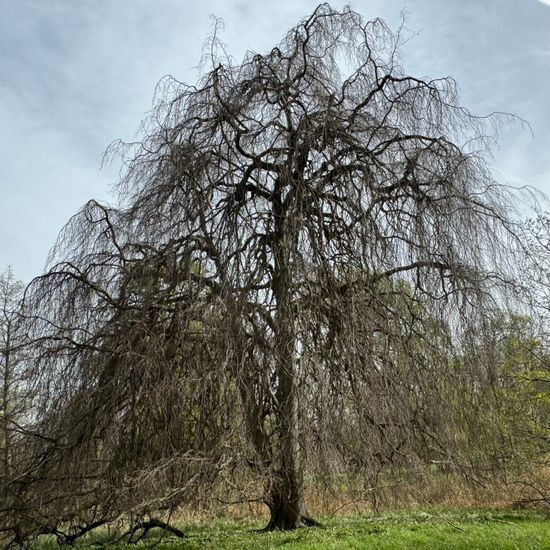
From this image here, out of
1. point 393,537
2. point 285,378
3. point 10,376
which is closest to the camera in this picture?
point 285,378

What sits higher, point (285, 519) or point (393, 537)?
point (285, 519)

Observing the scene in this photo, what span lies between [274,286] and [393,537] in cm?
335

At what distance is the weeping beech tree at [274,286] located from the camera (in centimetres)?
510

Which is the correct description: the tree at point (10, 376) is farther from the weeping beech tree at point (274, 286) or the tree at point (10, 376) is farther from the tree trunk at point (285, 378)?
the tree trunk at point (285, 378)

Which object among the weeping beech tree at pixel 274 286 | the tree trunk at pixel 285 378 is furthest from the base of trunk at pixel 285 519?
the tree trunk at pixel 285 378

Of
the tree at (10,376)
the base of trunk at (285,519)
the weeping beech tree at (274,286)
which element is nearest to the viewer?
the weeping beech tree at (274,286)

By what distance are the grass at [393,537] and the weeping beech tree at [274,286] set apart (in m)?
0.48

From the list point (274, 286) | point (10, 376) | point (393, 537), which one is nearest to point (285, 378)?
point (274, 286)

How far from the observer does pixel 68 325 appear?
607cm

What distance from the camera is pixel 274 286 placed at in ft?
18.0

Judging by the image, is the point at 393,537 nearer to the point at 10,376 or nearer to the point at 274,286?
the point at 274,286

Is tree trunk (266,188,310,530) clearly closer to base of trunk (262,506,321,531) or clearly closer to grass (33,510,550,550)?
grass (33,510,550,550)

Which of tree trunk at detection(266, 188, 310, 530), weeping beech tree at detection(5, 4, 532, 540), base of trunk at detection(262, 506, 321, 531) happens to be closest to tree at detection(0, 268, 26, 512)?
weeping beech tree at detection(5, 4, 532, 540)

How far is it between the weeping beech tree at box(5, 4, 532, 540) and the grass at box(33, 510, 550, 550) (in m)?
0.48
